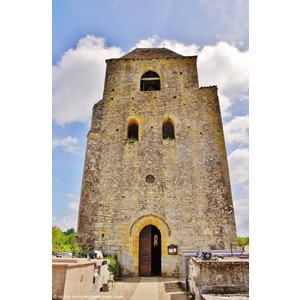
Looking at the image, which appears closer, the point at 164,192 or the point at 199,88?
the point at 164,192

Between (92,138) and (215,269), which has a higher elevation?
(92,138)

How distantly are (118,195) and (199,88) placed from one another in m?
6.89

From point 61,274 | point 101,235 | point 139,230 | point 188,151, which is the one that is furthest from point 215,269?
point 188,151

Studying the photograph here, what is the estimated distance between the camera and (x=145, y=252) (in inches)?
394

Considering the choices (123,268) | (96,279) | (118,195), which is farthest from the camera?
(118,195)

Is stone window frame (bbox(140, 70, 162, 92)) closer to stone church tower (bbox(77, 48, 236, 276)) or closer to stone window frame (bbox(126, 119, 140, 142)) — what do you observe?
stone church tower (bbox(77, 48, 236, 276))

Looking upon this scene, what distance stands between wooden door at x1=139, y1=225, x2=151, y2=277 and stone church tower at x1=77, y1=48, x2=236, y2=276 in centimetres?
4

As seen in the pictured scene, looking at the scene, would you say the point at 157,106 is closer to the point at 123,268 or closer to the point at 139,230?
the point at 139,230

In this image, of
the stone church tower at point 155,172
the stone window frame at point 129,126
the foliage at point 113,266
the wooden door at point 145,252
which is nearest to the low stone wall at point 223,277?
the foliage at point 113,266

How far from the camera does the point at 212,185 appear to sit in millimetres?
10586

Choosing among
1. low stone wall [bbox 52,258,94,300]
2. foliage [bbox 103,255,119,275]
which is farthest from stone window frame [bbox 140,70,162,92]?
low stone wall [bbox 52,258,94,300]

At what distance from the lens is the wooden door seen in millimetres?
9719
